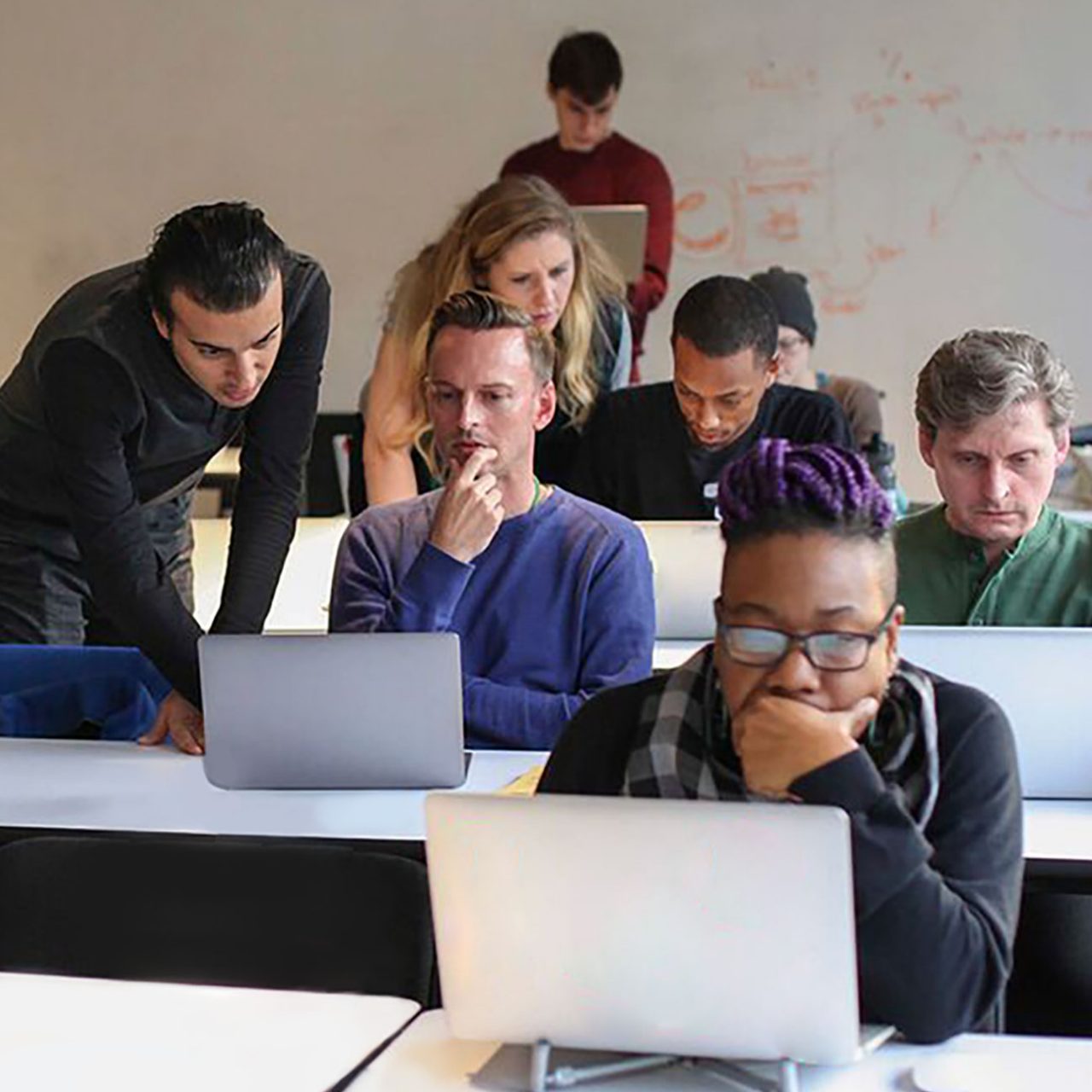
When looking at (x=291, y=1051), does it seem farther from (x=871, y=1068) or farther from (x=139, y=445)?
(x=139, y=445)

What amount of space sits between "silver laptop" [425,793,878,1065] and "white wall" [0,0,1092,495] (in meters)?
4.99

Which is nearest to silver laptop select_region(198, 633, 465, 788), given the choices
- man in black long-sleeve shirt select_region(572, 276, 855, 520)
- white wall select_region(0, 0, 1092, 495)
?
man in black long-sleeve shirt select_region(572, 276, 855, 520)

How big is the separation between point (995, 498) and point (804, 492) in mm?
978

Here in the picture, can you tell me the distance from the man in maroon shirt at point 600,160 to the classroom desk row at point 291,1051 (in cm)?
434

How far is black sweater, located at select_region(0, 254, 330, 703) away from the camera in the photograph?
102 inches

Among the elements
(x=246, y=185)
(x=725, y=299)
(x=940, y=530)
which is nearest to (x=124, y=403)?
(x=940, y=530)

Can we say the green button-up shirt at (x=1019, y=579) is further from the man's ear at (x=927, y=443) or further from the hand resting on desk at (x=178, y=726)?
the hand resting on desk at (x=178, y=726)

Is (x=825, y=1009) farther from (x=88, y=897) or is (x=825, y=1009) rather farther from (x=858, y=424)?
(x=858, y=424)

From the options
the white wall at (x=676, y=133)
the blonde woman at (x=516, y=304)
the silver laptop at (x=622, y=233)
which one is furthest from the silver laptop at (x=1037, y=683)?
the white wall at (x=676, y=133)

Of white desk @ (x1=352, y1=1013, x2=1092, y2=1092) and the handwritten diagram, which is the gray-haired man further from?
the handwritten diagram

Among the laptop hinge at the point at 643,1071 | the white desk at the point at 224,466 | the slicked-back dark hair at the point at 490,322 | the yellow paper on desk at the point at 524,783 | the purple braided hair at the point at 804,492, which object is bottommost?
the laptop hinge at the point at 643,1071

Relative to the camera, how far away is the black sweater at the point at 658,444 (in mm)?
3641

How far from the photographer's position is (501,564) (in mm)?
2654

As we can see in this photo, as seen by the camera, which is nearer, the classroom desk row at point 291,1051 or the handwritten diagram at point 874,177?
the classroom desk row at point 291,1051
